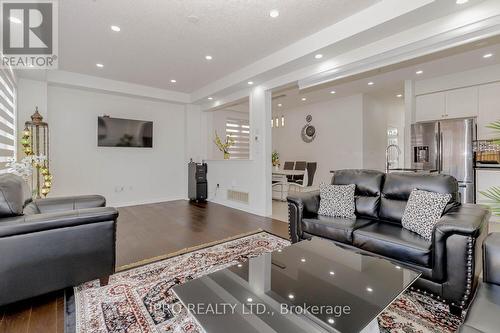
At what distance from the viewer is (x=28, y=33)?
3.04m

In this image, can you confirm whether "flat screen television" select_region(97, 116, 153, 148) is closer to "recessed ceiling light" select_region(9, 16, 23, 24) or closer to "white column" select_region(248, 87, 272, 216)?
"recessed ceiling light" select_region(9, 16, 23, 24)

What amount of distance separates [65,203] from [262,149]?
10.3ft

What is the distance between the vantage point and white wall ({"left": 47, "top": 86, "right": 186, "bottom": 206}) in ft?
15.8

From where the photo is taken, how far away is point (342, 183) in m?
3.12

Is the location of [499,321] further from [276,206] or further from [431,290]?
[276,206]

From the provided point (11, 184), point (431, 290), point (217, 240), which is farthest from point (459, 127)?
point (11, 184)

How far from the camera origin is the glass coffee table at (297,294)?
1.14 meters

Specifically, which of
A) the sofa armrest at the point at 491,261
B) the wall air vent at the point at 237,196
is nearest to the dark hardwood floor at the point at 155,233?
the wall air vent at the point at 237,196

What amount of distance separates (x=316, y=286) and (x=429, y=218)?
136 cm

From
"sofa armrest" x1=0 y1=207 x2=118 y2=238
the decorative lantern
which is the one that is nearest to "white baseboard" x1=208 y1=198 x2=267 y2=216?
"sofa armrest" x1=0 y1=207 x2=118 y2=238

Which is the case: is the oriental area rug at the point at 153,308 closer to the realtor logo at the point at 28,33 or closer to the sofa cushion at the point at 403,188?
the sofa cushion at the point at 403,188

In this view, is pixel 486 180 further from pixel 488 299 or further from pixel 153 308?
pixel 153 308

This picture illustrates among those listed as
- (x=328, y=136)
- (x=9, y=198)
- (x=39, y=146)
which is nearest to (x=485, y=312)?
(x=9, y=198)

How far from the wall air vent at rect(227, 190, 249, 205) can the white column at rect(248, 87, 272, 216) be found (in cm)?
35
